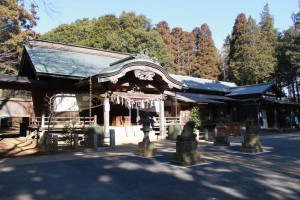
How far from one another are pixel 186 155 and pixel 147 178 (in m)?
1.88

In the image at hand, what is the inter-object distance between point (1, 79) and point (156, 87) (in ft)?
28.9

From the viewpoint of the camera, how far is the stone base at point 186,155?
7.65 metres

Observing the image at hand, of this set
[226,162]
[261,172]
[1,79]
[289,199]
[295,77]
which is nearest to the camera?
[289,199]

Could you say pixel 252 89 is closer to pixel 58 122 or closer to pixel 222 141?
pixel 222 141

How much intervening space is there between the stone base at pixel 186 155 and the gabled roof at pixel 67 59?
954 cm

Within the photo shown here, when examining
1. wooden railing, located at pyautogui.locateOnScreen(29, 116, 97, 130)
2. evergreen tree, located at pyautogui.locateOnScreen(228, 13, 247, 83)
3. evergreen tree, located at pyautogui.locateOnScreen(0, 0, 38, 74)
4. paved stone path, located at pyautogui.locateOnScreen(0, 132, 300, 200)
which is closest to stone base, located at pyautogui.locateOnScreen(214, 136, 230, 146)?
paved stone path, located at pyautogui.locateOnScreen(0, 132, 300, 200)

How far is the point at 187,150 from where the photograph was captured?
25.7 ft

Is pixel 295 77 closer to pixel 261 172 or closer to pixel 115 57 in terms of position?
pixel 115 57

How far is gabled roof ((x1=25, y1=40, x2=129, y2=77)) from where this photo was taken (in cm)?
1517

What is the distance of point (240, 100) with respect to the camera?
2712cm

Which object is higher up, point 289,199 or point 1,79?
point 1,79

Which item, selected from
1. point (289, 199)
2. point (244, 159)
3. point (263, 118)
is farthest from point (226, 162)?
point (263, 118)

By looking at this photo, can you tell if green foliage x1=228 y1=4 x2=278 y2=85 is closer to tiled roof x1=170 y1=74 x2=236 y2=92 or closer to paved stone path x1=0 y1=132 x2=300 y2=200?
tiled roof x1=170 y1=74 x2=236 y2=92

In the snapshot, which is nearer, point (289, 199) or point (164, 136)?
point (289, 199)
